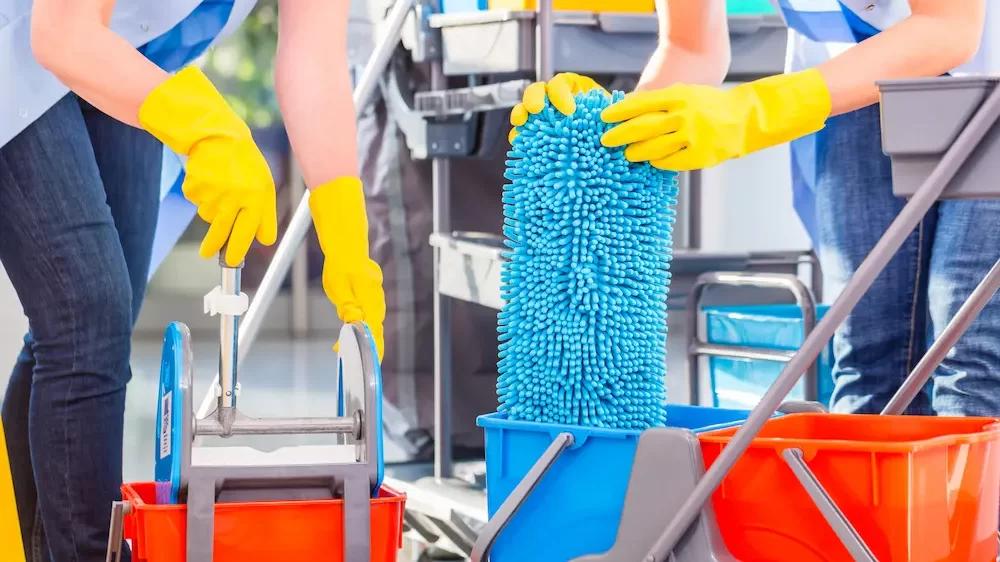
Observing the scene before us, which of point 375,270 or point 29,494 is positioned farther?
point 29,494

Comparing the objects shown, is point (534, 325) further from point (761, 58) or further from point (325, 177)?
point (761, 58)

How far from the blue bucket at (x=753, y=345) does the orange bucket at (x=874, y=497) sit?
2.65 ft

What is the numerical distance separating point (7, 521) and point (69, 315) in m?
0.23

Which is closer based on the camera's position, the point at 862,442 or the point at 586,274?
the point at 862,442

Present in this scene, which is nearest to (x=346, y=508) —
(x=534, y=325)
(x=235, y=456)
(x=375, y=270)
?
(x=235, y=456)

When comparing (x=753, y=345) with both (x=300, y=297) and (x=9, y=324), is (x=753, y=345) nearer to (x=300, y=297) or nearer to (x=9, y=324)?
(x=9, y=324)

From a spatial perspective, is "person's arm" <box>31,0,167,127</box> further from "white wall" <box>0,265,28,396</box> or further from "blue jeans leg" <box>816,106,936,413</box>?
"white wall" <box>0,265,28,396</box>

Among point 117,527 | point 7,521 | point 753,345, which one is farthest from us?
point 753,345

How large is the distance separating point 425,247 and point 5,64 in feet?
3.80

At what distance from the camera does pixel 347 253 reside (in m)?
1.27

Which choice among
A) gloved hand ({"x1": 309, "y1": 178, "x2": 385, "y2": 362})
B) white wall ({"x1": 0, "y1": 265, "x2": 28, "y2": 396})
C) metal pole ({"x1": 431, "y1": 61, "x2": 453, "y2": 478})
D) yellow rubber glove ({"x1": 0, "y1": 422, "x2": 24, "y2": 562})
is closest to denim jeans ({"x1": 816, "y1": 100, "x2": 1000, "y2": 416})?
gloved hand ({"x1": 309, "y1": 178, "x2": 385, "y2": 362})

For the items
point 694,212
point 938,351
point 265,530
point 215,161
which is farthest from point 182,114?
point 694,212

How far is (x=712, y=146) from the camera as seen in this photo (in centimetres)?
106

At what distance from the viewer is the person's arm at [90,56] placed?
3.65ft
